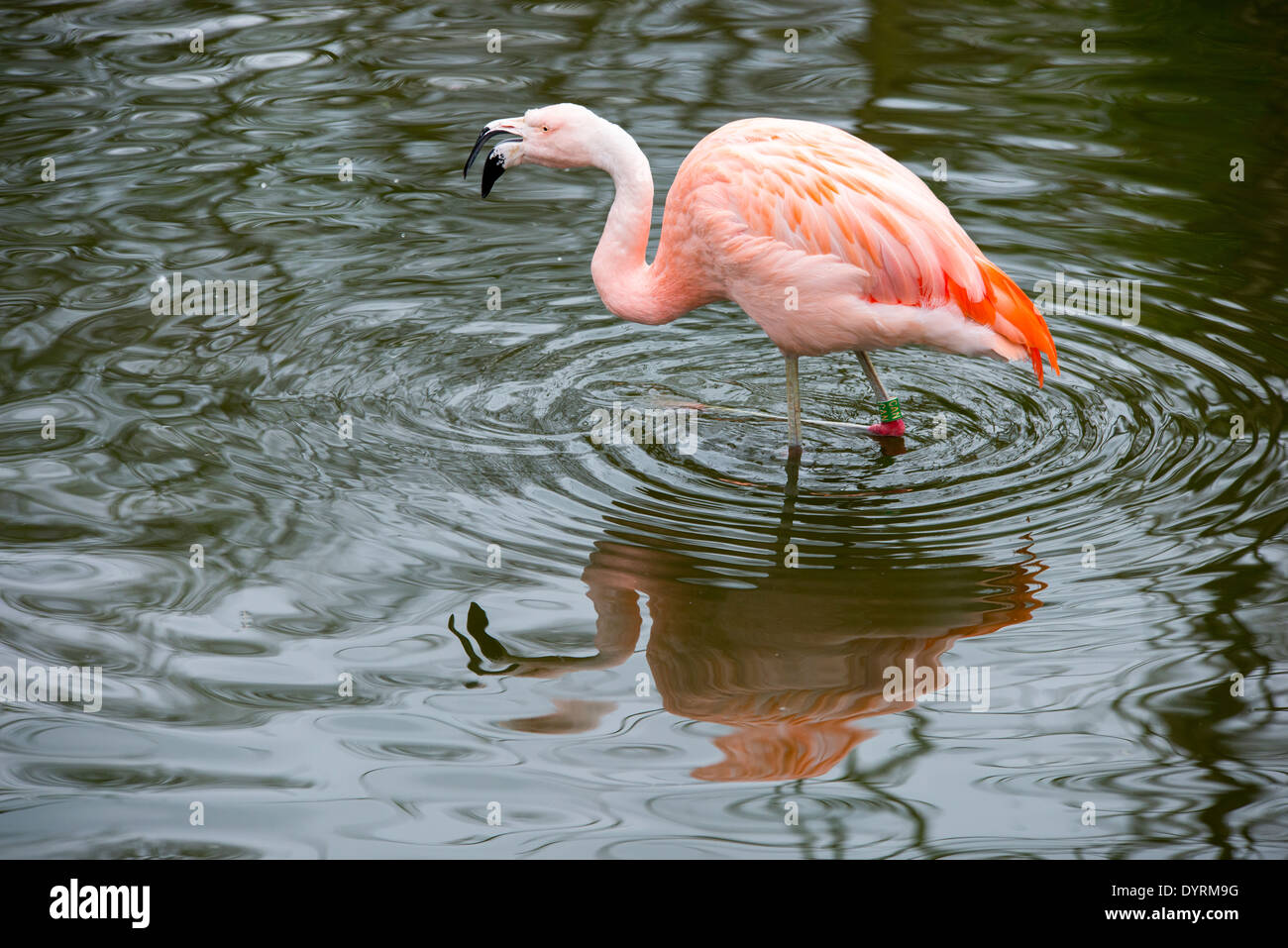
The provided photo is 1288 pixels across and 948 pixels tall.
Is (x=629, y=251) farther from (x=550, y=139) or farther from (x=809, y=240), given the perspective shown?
(x=809, y=240)

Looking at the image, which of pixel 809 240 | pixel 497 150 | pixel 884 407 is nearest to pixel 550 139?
pixel 497 150

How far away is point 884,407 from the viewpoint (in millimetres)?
5625

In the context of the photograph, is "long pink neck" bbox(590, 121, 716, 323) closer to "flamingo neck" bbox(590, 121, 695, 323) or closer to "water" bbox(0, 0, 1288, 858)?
"flamingo neck" bbox(590, 121, 695, 323)

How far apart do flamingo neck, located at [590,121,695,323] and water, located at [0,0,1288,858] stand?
0.48m

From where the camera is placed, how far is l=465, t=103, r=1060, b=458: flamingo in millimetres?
5117

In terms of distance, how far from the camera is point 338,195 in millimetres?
7664

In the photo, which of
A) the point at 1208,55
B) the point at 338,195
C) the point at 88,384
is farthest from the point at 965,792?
the point at 1208,55

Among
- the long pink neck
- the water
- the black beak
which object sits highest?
the black beak

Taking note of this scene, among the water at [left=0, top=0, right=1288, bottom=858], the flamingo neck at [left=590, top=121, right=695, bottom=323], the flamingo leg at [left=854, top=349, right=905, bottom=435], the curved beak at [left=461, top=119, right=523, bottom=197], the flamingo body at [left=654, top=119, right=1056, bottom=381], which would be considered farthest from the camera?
the flamingo leg at [left=854, top=349, right=905, bottom=435]

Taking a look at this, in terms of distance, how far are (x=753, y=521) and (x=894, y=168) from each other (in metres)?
1.45

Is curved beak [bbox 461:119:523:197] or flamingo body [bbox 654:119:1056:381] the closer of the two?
flamingo body [bbox 654:119:1056:381]

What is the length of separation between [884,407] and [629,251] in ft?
3.81

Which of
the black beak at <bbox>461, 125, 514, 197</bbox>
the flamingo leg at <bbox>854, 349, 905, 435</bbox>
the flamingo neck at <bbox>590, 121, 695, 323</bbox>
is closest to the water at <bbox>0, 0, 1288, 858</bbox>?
the flamingo leg at <bbox>854, 349, 905, 435</bbox>
